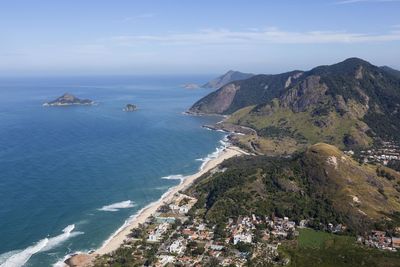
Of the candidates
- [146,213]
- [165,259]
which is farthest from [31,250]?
[146,213]

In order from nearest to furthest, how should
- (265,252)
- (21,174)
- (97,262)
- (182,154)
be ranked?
(97,262) → (265,252) → (21,174) → (182,154)

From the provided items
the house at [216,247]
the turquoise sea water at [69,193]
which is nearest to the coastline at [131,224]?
the turquoise sea water at [69,193]

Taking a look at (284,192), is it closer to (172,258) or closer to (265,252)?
(265,252)

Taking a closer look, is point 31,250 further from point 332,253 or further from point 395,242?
point 395,242

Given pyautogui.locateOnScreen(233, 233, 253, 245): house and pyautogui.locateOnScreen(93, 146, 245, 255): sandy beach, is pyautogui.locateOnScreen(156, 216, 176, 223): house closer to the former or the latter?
pyautogui.locateOnScreen(93, 146, 245, 255): sandy beach

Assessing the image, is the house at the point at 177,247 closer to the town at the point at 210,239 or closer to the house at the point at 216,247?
the town at the point at 210,239

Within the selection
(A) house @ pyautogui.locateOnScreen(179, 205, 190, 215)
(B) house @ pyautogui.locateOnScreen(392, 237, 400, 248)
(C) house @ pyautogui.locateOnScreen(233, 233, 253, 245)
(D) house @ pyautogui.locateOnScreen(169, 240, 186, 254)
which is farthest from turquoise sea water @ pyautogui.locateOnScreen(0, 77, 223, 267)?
(B) house @ pyautogui.locateOnScreen(392, 237, 400, 248)

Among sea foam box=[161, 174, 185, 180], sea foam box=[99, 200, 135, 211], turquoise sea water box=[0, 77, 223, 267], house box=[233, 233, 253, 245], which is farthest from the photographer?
sea foam box=[161, 174, 185, 180]

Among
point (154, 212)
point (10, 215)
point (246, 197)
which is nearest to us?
point (10, 215)

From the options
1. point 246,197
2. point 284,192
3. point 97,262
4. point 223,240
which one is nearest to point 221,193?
point 246,197
